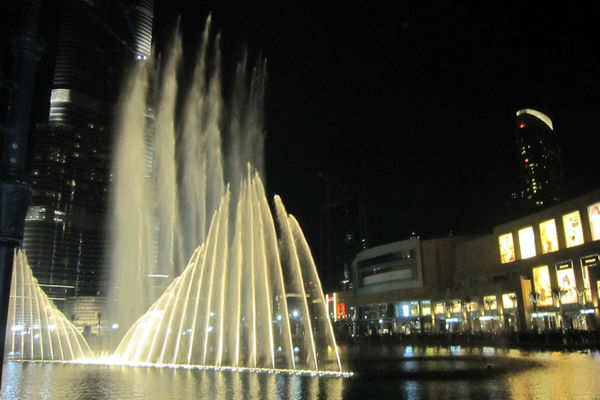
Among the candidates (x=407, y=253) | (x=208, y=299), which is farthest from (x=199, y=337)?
(x=407, y=253)

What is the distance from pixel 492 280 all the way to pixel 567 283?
16918 mm

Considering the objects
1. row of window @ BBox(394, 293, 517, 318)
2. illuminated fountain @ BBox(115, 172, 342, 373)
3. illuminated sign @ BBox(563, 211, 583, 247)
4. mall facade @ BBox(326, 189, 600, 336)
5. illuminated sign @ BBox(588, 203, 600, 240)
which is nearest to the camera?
illuminated fountain @ BBox(115, 172, 342, 373)

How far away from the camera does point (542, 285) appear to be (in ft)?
199

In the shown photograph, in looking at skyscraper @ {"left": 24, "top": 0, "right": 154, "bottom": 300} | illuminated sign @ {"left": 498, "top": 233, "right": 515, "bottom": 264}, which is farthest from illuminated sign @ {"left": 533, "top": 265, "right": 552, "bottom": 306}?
skyscraper @ {"left": 24, "top": 0, "right": 154, "bottom": 300}

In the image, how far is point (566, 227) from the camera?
2207 inches

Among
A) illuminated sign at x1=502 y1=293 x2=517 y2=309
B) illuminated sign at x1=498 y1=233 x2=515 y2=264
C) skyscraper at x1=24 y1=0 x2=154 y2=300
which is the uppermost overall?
skyscraper at x1=24 y1=0 x2=154 y2=300

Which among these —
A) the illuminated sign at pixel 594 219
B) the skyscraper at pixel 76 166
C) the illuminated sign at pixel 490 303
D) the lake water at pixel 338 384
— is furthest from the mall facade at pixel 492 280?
the skyscraper at pixel 76 166

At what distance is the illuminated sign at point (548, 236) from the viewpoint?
58531mm

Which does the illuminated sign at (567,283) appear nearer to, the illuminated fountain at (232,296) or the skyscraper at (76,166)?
the illuminated fountain at (232,296)

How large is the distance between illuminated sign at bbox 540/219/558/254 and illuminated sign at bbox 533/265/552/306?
2478mm

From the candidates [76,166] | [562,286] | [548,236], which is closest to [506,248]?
[548,236]

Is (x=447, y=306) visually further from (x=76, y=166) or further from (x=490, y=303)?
(x=76, y=166)

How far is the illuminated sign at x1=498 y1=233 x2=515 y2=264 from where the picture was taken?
67938 millimetres

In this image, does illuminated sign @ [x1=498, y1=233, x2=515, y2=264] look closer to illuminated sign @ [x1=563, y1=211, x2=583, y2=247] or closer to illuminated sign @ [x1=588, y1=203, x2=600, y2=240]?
illuminated sign @ [x1=563, y1=211, x2=583, y2=247]
